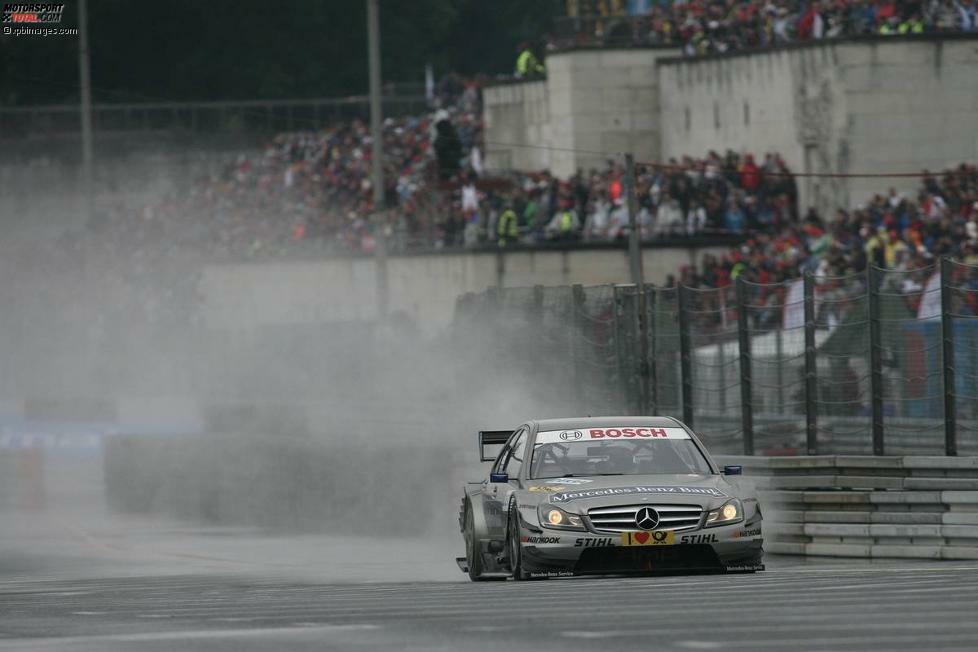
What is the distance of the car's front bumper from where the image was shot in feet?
48.6

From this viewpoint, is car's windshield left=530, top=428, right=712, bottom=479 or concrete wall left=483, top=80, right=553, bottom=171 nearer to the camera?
car's windshield left=530, top=428, right=712, bottom=479

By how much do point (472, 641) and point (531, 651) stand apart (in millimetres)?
548

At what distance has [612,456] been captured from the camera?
1608 centimetres

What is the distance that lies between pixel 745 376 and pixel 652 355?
2235 mm

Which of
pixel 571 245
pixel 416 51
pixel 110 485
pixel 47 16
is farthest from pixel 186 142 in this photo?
pixel 110 485

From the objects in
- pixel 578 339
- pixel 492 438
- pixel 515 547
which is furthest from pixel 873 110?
pixel 515 547

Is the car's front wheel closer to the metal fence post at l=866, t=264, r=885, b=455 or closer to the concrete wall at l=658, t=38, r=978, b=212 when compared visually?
the metal fence post at l=866, t=264, r=885, b=455

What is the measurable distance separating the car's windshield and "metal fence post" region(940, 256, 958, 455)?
9.95 ft

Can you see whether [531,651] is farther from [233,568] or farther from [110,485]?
[110,485]

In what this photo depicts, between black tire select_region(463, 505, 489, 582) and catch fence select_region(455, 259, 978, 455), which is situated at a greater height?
catch fence select_region(455, 259, 978, 455)

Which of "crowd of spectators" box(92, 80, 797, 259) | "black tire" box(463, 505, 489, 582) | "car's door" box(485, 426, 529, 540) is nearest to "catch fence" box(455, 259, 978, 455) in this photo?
"car's door" box(485, 426, 529, 540)

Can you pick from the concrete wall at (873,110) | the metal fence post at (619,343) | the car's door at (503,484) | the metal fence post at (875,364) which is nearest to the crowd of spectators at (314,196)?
the concrete wall at (873,110)

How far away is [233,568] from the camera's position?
2089cm

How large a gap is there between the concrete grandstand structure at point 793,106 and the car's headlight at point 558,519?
80.2 ft
